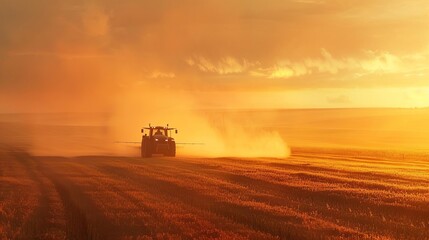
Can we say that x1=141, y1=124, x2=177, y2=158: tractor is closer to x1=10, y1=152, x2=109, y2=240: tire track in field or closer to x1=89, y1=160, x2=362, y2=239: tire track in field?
x1=89, y1=160, x2=362, y2=239: tire track in field

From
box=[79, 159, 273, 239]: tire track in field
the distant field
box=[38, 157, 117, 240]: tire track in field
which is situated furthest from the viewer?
the distant field

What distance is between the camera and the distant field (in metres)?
15.2

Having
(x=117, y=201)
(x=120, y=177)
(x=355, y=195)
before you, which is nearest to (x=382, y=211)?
(x=355, y=195)

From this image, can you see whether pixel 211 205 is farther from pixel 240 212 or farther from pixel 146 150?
pixel 146 150

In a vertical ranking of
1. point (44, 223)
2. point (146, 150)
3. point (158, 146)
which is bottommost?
point (44, 223)

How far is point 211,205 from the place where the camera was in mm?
19844

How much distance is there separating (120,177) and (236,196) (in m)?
9.66

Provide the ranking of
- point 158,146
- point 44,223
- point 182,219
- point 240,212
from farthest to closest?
point 158,146 → point 240,212 → point 182,219 → point 44,223

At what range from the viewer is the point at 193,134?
83.3 metres

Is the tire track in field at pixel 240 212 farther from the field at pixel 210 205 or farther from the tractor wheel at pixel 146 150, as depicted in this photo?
the tractor wheel at pixel 146 150

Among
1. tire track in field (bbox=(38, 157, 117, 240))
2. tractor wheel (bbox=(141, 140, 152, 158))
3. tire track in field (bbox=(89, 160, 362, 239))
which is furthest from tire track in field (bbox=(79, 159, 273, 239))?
tractor wheel (bbox=(141, 140, 152, 158))

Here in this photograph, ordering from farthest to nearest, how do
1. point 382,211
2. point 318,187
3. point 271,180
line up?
point 271,180, point 318,187, point 382,211

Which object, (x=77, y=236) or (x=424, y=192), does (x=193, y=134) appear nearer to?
(x=424, y=192)

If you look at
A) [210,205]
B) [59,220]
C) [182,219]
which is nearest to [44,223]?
[59,220]
